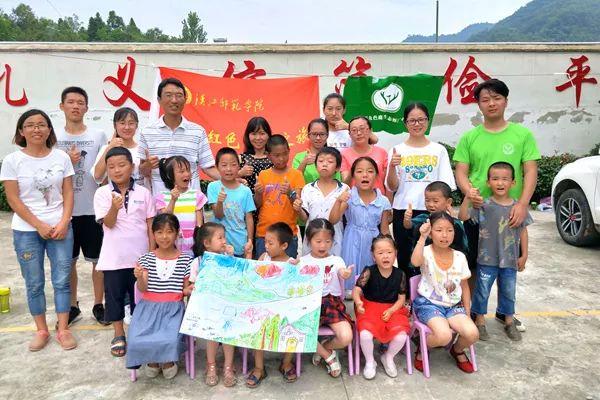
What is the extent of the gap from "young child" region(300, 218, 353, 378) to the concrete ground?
0.40ft

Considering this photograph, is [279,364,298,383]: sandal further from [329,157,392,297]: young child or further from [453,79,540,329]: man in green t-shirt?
[453,79,540,329]: man in green t-shirt

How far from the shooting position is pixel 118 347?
9.72 feet

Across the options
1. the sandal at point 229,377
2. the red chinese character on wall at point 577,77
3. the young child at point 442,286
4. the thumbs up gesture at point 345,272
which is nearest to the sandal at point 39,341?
the sandal at point 229,377

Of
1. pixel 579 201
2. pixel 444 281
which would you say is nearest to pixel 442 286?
pixel 444 281

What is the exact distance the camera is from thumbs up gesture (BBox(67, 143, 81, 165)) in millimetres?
3219

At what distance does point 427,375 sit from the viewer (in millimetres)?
2697

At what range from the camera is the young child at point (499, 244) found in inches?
117

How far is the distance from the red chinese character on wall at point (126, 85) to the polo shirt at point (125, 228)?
17.0 feet

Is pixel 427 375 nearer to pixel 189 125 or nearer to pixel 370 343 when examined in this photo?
pixel 370 343

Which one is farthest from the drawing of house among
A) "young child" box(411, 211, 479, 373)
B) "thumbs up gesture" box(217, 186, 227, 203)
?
"thumbs up gesture" box(217, 186, 227, 203)

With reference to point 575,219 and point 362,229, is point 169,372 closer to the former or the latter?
point 362,229

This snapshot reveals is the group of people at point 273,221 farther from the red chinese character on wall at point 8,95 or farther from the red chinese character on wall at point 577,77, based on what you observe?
the red chinese character on wall at point 577,77

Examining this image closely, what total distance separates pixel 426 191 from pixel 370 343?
1038 mm

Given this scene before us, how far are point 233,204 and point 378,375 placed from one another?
1.40m
